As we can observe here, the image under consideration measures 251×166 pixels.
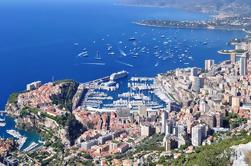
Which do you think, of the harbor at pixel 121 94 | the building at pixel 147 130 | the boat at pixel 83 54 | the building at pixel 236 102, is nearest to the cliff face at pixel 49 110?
the harbor at pixel 121 94

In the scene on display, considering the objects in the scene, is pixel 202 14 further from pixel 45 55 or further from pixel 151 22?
pixel 45 55

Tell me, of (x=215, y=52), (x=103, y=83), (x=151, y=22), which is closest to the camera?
(x=103, y=83)

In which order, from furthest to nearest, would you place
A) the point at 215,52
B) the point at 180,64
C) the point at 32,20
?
the point at 32,20 < the point at 215,52 < the point at 180,64

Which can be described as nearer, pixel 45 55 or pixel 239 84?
pixel 239 84

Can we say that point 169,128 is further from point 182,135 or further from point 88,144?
point 88,144

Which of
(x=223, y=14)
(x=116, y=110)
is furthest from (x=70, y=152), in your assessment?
(x=223, y=14)

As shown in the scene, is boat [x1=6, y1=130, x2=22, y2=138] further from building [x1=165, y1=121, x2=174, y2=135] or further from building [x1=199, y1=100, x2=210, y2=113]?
building [x1=199, y1=100, x2=210, y2=113]

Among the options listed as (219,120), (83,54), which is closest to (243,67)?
(219,120)
